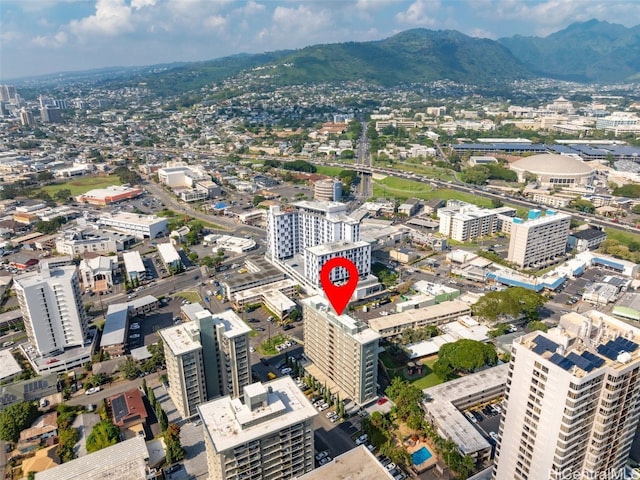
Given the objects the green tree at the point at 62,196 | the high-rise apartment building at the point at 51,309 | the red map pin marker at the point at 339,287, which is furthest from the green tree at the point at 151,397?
the green tree at the point at 62,196

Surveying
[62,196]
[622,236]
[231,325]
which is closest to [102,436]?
[231,325]

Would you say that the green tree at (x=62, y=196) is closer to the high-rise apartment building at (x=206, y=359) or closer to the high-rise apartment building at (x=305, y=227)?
the high-rise apartment building at (x=305, y=227)

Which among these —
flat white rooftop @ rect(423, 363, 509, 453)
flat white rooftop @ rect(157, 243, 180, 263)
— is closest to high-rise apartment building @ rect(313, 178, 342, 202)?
flat white rooftop @ rect(157, 243, 180, 263)

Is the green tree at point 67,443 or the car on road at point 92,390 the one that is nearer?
the green tree at point 67,443

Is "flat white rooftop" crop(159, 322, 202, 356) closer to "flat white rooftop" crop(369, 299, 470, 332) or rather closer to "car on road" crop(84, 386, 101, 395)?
"car on road" crop(84, 386, 101, 395)

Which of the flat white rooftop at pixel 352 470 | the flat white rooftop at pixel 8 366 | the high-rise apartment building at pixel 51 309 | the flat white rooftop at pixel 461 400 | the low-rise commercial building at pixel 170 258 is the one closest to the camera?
the flat white rooftop at pixel 352 470

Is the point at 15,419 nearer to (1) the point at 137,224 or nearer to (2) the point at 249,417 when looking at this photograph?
(2) the point at 249,417
